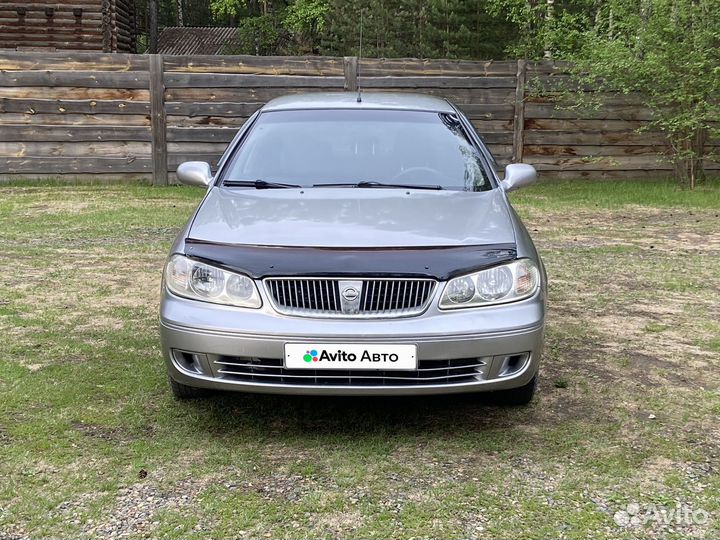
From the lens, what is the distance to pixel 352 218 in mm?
3270

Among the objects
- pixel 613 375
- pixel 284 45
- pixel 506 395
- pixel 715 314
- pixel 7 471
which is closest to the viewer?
pixel 7 471

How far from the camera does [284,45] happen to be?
126 feet

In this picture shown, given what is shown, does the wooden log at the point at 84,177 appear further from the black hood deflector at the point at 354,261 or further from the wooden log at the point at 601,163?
the black hood deflector at the point at 354,261

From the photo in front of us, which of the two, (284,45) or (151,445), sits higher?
(284,45)

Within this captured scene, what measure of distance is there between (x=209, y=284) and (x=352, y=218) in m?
0.69

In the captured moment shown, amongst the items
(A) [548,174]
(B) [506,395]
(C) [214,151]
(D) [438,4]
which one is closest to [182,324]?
(B) [506,395]

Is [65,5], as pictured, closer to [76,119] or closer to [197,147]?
[76,119]

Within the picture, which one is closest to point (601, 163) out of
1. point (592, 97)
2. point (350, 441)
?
point (592, 97)

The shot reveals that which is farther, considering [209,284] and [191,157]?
[191,157]

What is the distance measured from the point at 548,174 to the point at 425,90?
101 inches

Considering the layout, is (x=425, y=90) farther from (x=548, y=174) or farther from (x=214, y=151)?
(x=214, y=151)

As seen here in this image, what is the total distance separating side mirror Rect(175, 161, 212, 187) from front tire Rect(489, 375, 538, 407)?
195cm

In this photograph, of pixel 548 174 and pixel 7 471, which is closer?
pixel 7 471

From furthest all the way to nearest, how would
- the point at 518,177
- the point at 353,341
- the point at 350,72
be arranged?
the point at 350,72
the point at 518,177
the point at 353,341
